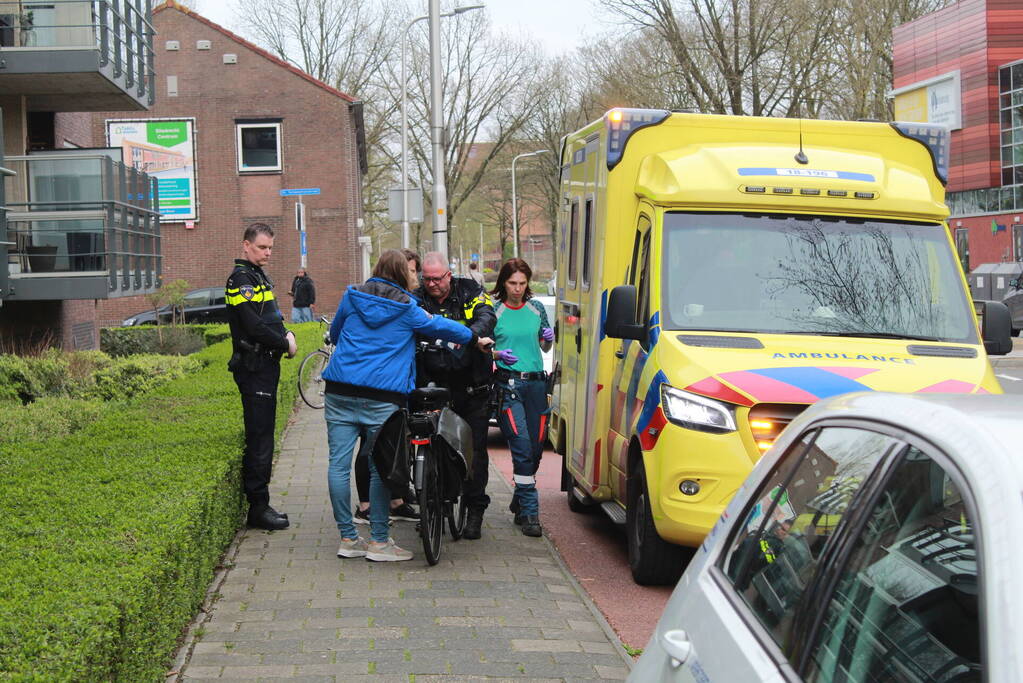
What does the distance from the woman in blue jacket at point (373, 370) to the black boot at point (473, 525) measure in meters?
0.79

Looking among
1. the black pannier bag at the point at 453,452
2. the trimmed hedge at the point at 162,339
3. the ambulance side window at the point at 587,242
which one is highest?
the ambulance side window at the point at 587,242

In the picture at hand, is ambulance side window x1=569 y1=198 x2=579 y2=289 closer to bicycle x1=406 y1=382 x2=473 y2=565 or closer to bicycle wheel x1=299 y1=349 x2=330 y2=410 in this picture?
bicycle x1=406 y1=382 x2=473 y2=565

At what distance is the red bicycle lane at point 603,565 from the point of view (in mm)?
6109

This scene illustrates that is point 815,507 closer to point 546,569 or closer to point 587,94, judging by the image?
point 546,569

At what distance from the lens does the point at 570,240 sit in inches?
350

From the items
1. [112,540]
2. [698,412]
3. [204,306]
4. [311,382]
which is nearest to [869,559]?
[112,540]

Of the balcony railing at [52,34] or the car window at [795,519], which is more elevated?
the balcony railing at [52,34]

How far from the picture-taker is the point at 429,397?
23.1 feet

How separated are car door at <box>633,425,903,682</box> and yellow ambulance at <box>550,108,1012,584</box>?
3303 millimetres

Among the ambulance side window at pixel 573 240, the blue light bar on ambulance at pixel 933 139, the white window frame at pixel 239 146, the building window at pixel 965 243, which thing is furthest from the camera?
the building window at pixel 965 243

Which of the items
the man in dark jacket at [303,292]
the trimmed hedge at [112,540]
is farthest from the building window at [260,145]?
the trimmed hedge at [112,540]

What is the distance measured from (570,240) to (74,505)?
432 cm

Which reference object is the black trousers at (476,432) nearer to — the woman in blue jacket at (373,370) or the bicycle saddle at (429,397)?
the bicycle saddle at (429,397)

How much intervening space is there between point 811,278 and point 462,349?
2113 mm
